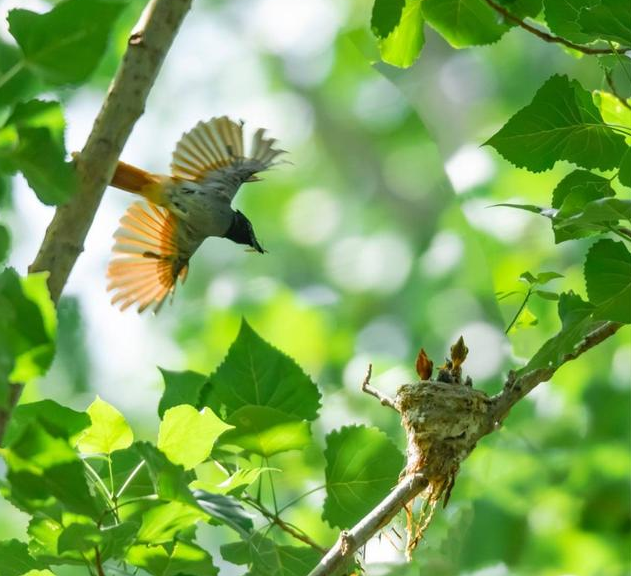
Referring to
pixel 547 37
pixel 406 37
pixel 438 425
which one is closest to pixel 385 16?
pixel 406 37

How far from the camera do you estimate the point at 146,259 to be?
1.55 m

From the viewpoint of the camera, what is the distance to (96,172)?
0.87 meters

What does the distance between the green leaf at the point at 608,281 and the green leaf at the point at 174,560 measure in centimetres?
45

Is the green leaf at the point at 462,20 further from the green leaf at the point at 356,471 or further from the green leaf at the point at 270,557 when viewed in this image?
the green leaf at the point at 270,557

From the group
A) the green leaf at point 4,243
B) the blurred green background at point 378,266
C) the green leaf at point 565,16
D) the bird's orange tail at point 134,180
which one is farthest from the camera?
the blurred green background at point 378,266

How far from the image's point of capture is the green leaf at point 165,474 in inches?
33.9

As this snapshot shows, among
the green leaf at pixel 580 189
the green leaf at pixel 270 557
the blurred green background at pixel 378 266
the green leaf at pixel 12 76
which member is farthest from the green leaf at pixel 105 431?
the blurred green background at pixel 378 266

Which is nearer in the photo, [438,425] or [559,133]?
[559,133]

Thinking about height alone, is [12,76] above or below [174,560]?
above

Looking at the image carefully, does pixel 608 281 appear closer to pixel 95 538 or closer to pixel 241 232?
pixel 95 538

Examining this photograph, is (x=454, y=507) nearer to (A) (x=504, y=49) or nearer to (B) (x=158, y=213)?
(B) (x=158, y=213)

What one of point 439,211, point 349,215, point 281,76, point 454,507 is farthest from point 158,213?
point 281,76

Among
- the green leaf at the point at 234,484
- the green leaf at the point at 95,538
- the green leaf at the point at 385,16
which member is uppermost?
the green leaf at the point at 385,16

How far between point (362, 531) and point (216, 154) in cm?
80
